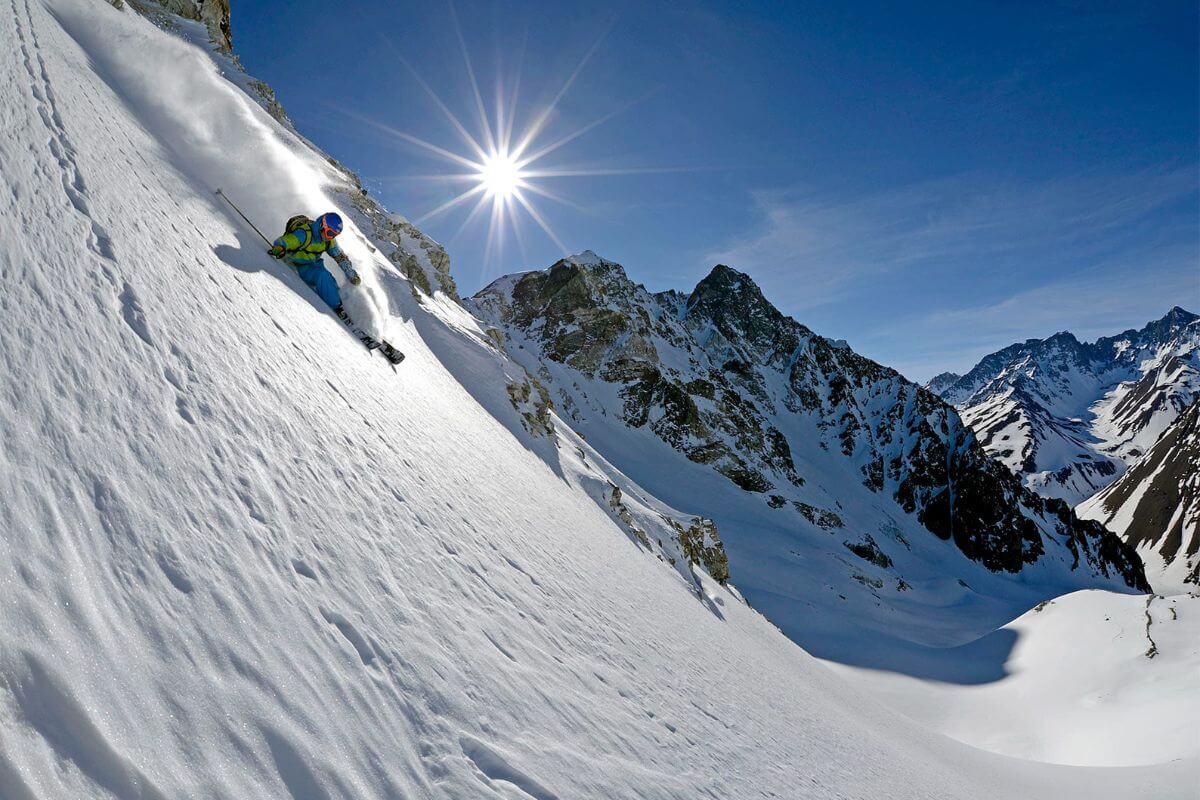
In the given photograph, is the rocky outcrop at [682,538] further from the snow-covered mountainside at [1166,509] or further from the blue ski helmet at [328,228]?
the snow-covered mountainside at [1166,509]

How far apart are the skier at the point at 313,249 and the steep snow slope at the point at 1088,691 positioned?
2306 centimetres

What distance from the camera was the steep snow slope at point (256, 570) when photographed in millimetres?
2119

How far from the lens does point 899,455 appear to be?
302ft

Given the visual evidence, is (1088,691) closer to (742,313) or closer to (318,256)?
(318,256)

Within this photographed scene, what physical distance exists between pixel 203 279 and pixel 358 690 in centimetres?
580

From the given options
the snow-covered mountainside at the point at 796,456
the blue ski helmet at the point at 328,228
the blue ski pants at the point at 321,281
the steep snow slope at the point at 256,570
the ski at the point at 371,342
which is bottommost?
the steep snow slope at the point at 256,570

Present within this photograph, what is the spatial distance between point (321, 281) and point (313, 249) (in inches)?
25.8

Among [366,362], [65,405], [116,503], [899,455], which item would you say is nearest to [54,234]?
[65,405]

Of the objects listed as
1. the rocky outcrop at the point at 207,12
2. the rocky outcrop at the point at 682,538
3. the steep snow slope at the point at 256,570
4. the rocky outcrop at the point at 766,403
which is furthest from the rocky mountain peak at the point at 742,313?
the steep snow slope at the point at 256,570

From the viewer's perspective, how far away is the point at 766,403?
8744 cm

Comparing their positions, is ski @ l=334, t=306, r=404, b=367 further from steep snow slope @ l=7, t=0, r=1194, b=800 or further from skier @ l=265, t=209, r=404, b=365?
steep snow slope @ l=7, t=0, r=1194, b=800

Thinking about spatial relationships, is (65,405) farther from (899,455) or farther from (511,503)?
(899,455)

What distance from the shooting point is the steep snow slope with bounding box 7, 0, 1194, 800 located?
2.12 m

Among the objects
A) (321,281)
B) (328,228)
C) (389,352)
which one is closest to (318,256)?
(321,281)
